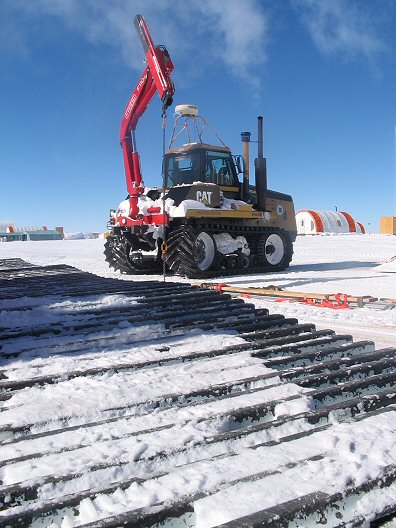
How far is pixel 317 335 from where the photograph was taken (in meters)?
3.72

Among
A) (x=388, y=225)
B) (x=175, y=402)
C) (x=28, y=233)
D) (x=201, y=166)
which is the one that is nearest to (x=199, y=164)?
(x=201, y=166)

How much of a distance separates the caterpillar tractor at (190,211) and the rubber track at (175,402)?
786 centimetres

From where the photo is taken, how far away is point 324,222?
51.3 metres

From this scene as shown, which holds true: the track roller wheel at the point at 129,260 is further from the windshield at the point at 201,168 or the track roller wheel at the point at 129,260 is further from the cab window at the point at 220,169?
the cab window at the point at 220,169

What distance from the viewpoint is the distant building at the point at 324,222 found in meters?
50.8

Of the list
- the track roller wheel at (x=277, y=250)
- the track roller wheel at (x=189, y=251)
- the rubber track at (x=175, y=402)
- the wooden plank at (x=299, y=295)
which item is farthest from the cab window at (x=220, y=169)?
the rubber track at (x=175, y=402)

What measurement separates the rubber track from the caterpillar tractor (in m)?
7.86

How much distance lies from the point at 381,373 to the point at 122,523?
6.51 feet

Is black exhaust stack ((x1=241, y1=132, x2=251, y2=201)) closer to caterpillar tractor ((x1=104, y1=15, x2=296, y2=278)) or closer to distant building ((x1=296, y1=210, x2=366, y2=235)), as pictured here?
caterpillar tractor ((x1=104, y1=15, x2=296, y2=278))

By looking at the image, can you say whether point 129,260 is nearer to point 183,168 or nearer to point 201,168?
point 183,168

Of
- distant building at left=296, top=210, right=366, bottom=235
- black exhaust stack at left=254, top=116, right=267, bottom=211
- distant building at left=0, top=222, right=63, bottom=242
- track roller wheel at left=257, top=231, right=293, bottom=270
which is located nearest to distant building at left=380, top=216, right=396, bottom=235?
distant building at left=296, top=210, right=366, bottom=235

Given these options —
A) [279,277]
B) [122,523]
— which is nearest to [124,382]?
[122,523]

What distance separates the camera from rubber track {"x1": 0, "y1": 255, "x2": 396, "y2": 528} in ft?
5.47

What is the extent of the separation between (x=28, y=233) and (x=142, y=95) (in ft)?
216
